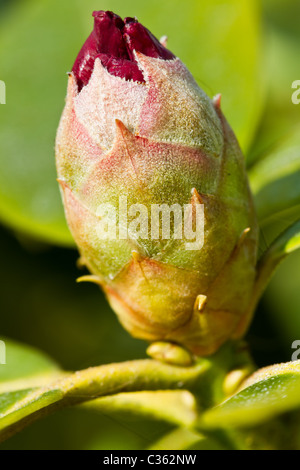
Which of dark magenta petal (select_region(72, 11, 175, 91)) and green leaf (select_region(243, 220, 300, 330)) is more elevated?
dark magenta petal (select_region(72, 11, 175, 91))

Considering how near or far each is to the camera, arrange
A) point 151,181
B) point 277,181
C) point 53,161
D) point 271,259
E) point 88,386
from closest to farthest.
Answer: point 151,181 < point 88,386 < point 271,259 < point 277,181 < point 53,161

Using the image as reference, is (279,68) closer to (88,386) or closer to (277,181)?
(277,181)

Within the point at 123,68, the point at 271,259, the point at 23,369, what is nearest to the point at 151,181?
the point at 123,68

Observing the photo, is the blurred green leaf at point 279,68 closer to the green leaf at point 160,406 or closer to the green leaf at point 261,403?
the green leaf at point 160,406

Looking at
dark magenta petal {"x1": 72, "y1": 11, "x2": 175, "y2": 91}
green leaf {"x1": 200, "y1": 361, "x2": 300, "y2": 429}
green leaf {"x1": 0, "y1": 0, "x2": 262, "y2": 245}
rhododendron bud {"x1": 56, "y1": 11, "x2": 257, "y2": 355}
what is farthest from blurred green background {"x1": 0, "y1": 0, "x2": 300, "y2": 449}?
dark magenta petal {"x1": 72, "y1": 11, "x2": 175, "y2": 91}

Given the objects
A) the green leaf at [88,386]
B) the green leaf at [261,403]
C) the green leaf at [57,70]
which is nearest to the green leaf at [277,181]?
the green leaf at [57,70]

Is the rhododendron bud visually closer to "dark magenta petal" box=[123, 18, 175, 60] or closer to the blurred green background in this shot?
"dark magenta petal" box=[123, 18, 175, 60]
